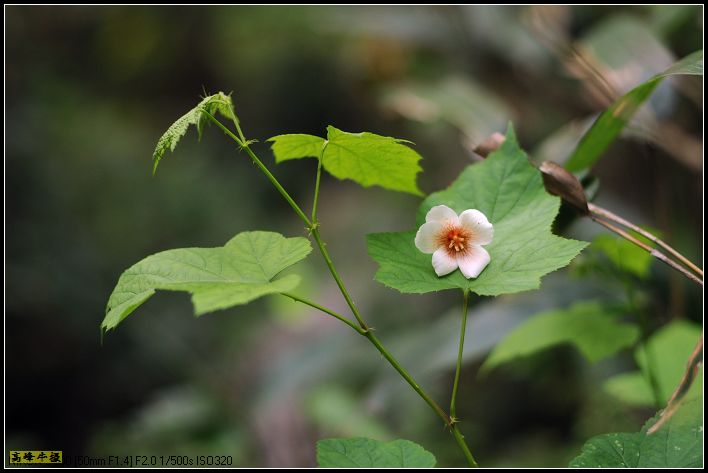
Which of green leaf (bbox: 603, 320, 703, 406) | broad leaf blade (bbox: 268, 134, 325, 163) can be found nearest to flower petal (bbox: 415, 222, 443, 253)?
broad leaf blade (bbox: 268, 134, 325, 163)

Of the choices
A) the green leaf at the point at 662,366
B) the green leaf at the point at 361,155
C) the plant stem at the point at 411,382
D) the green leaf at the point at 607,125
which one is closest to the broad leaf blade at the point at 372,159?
the green leaf at the point at 361,155

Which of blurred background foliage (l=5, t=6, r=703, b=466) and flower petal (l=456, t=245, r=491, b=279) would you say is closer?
flower petal (l=456, t=245, r=491, b=279)

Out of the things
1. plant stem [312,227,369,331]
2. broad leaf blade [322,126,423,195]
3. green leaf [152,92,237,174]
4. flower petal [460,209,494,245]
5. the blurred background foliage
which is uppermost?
green leaf [152,92,237,174]

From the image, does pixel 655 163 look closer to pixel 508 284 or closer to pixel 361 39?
pixel 508 284

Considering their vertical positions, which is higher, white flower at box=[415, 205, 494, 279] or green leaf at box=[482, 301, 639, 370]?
white flower at box=[415, 205, 494, 279]

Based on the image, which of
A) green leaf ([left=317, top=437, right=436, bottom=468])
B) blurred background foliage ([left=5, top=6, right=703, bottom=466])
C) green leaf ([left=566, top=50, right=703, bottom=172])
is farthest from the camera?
blurred background foliage ([left=5, top=6, right=703, bottom=466])

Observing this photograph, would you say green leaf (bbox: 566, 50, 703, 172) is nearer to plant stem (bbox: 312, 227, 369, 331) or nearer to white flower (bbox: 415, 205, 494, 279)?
white flower (bbox: 415, 205, 494, 279)

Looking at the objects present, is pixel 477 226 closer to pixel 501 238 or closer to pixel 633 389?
pixel 501 238

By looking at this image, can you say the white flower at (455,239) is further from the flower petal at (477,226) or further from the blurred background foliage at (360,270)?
the blurred background foliage at (360,270)

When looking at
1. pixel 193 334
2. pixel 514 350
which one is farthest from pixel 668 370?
pixel 193 334
